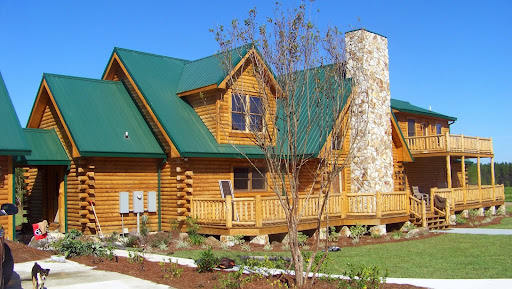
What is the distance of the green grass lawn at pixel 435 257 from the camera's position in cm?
1247

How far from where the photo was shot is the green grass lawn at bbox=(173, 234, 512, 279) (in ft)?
40.9

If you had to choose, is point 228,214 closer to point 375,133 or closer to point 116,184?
point 116,184

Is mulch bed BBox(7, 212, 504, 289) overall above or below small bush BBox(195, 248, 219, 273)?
below

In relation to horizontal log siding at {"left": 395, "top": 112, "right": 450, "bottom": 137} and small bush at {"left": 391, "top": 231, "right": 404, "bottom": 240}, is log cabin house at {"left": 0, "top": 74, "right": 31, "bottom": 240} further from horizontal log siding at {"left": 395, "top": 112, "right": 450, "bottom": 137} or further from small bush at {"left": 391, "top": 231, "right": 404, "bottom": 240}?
horizontal log siding at {"left": 395, "top": 112, "right": 450, "bottom": 137}

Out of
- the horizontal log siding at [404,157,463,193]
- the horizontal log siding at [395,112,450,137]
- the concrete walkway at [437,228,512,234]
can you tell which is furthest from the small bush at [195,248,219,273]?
the horizontal log siding at [395,112,450,137]

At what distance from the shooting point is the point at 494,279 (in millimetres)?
11398

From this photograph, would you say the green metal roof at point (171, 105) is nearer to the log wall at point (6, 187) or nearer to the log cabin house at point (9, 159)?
the log cabin house at point (9, 159)

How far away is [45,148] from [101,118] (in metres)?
2.22

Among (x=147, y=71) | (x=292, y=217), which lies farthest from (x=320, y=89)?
(x=147, y=71)

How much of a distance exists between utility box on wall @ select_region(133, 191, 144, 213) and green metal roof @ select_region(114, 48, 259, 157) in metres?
2.11

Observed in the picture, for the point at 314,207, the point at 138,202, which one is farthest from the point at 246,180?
the point at 138,202

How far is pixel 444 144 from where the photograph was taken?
2981 cm

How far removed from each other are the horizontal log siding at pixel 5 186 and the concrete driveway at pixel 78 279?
171 inches

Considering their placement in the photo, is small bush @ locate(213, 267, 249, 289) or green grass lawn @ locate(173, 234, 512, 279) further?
green grass lawn @ locate(173, 234, 512, 279)
